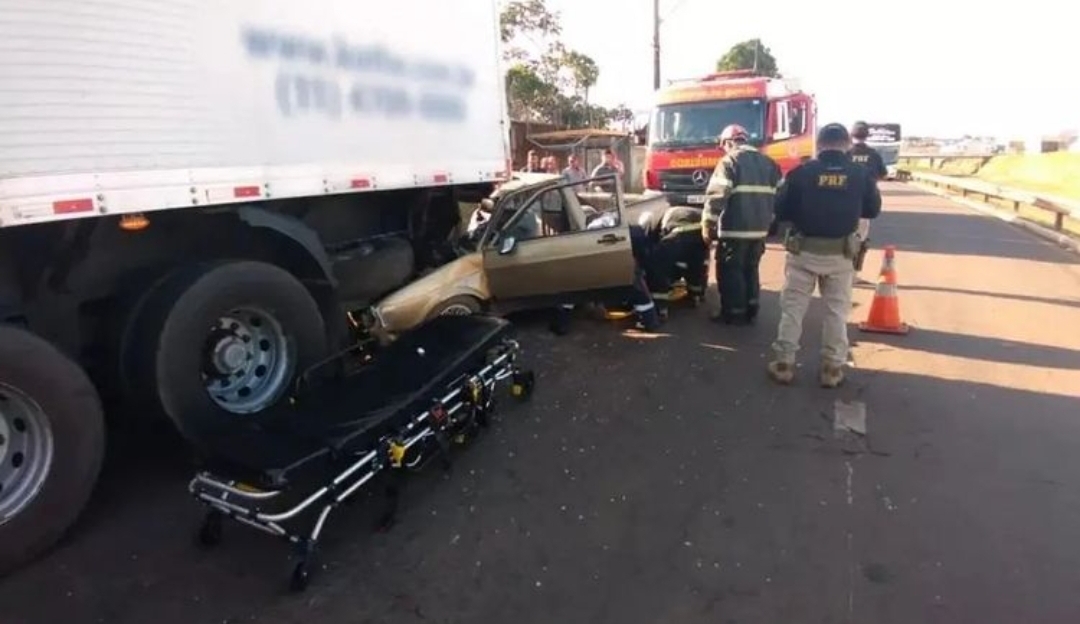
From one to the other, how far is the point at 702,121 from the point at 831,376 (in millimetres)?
9694

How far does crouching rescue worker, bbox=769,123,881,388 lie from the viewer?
5871mm

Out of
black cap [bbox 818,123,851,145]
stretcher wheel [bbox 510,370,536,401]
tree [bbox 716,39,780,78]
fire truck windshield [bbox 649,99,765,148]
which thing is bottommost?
stretcher wheel [bbox 510,370,536,401]

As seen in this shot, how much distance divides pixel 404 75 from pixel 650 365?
295 cm

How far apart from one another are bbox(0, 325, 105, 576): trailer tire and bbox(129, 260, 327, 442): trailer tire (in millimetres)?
435

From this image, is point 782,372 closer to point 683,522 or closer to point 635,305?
point 635,305

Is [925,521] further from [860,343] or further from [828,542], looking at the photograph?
[860,343]

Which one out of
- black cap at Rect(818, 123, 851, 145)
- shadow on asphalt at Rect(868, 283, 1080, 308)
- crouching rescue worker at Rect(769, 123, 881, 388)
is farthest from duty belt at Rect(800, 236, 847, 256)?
shadow on asphalt at Rect(868, 283, 1080, 308)

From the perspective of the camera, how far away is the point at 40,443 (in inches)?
145

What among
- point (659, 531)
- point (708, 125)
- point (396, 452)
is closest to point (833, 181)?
point (659, 531)

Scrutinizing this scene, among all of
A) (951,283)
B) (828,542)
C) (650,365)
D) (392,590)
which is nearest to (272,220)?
(392,590)

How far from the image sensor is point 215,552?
149 inches

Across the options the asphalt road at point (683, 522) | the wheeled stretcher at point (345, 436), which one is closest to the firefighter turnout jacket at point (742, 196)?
the asphalt road at point (683, 522)

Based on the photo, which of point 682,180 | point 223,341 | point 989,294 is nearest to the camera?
point 223,341

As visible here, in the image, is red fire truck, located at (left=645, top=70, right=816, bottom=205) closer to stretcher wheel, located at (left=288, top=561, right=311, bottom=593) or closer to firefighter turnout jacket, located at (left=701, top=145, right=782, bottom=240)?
firefighter turnout jacket, located at (left=701, top=145, right=782, bottom=240)
